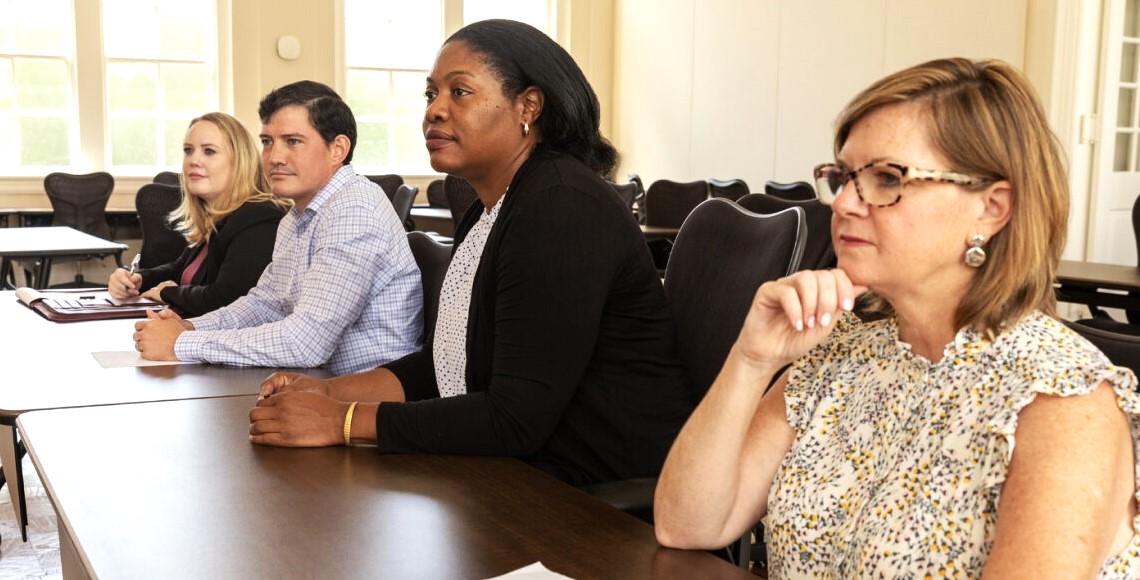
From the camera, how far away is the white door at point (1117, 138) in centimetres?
643

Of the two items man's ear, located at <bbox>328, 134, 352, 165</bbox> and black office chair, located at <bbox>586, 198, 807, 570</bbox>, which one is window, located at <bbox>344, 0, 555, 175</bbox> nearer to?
man's ear, located at <bbox>328, 134, 352, 165</bbox>

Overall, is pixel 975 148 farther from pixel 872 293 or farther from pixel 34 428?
pixel 34 428

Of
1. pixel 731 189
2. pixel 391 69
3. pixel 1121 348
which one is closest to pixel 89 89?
pixel 391 69

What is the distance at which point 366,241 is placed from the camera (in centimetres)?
239

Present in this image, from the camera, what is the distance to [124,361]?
88.7 inches

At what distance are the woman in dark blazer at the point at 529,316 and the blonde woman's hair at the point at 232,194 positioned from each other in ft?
5.55

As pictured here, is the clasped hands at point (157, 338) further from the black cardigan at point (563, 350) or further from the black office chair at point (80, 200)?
the black office chair at point (80, 200)

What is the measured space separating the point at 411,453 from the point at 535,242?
0.35 meters

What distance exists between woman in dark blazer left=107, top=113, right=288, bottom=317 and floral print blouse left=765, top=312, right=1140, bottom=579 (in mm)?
2249

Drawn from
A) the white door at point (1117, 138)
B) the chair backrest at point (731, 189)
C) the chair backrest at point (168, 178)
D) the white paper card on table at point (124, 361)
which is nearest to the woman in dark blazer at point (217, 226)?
the white paper card on table at point (124, 361)

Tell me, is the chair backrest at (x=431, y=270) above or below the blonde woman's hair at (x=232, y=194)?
below

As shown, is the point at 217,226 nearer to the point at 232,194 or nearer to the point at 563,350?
the point at 232,194

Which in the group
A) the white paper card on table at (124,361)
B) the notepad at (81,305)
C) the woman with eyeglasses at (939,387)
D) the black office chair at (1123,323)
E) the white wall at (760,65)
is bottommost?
the black office chair at (1123,323)

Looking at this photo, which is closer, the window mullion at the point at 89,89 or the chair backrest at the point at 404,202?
the chair backrest at the point at 404,202
